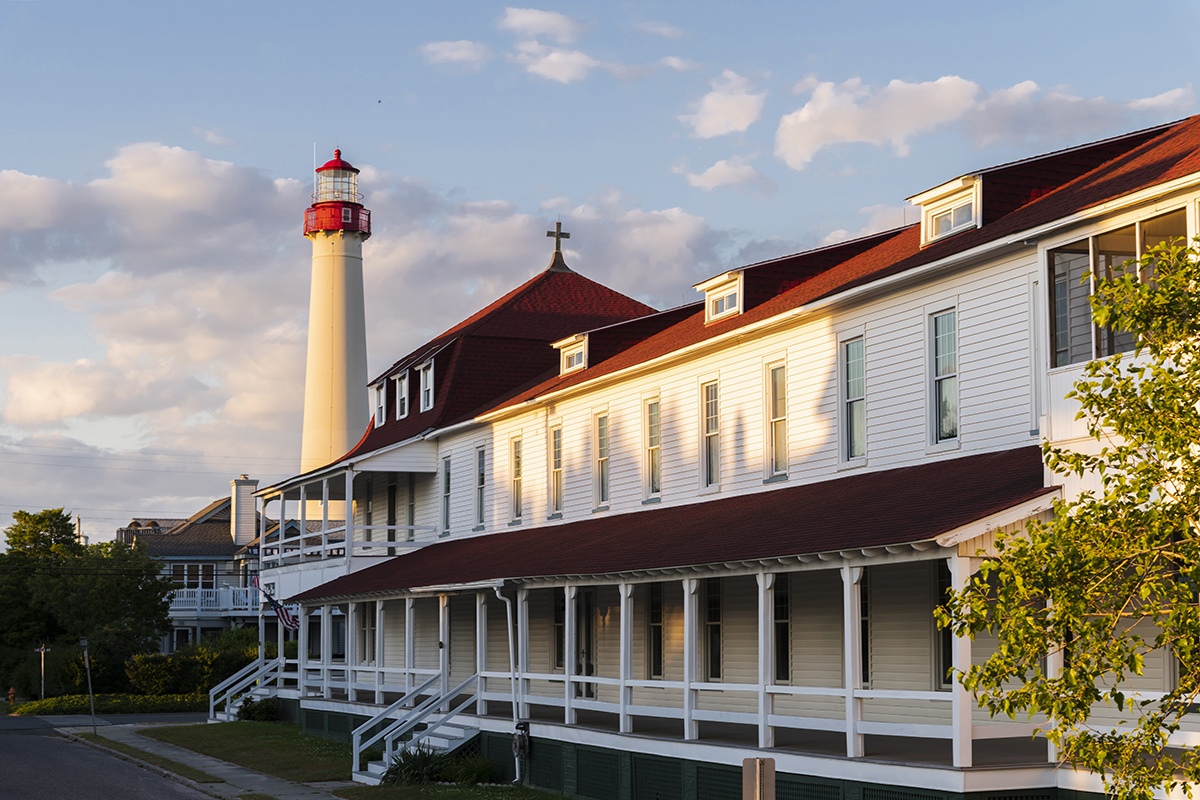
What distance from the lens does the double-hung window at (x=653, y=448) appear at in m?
28.8

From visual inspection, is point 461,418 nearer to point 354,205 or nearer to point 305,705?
point 305,705

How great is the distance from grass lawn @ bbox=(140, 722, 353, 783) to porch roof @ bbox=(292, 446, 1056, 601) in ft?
12.2

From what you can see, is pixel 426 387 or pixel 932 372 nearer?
pixel 932 372

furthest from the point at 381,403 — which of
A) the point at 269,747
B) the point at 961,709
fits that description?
the point at 961,709

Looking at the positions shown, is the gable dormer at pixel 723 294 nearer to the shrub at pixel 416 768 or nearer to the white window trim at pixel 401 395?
the shrub at pixel 416 768

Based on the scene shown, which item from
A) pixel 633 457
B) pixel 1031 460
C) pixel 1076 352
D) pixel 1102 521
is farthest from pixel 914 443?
pixel 1102 521

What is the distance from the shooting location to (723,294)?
28.3 metres

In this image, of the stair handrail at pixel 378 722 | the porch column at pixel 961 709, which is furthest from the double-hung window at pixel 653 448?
the porch column at pixel 961 709

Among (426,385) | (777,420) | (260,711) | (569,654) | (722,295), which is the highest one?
(722,295)

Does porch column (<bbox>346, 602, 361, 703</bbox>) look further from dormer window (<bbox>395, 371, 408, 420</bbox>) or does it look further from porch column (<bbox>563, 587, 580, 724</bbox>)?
porch column (<bbox>563, 587, 580, 724</bbox>)

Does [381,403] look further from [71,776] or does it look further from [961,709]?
[961,709]

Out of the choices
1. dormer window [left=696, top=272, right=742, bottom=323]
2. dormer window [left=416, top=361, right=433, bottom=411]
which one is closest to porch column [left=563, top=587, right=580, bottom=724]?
dormer window [left=696, top=272, right=742, bottom=323]

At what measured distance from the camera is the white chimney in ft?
281

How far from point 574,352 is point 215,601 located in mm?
44298
